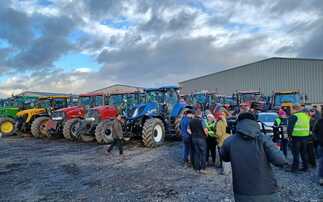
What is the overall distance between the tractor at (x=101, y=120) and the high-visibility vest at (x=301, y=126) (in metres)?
7.04

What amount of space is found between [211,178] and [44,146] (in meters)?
8.31

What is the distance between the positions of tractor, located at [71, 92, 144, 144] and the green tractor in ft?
19.6

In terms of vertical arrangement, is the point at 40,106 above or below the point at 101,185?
above

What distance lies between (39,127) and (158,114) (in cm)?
692

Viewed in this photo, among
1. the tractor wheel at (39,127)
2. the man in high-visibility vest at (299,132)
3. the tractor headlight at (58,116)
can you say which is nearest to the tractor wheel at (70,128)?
the tractor headlight at (58,116)

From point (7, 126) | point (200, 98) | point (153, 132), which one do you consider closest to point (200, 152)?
point (153, 132)

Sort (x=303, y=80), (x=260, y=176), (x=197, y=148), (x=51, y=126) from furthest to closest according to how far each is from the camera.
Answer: (x=303, y=80)
(x=51, y=126)
(x=197, y=148)
(x=260, y=176)

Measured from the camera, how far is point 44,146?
12211mm

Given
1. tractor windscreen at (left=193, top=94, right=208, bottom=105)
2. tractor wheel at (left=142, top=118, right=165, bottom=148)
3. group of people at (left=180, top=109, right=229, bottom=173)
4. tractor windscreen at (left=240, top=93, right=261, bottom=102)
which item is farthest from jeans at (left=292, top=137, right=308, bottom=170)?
tractor windscreen at (left=240, top=93, right=261, bottom=102)

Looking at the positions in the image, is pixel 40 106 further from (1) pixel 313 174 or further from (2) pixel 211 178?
(1) pixel 313 174

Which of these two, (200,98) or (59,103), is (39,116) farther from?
(200,98)

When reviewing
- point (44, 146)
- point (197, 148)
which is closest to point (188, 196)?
point (197, 148)

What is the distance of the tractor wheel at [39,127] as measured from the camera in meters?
14.7

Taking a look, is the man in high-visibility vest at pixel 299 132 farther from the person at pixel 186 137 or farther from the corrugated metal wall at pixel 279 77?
the corrugated metal wall at pixel 279 77
